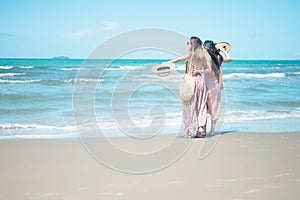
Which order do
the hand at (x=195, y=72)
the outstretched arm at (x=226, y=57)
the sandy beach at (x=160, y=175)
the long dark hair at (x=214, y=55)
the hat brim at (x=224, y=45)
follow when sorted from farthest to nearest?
the hat brim at (x=224, y=45)
the outstretched arm at (x=226, y=57)
the long dark hair at (x=214, y=55)
the hand at (x=195, y=72)
the sandy beach at (x=160, y=175)

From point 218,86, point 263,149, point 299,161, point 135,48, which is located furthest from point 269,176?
point 135,48

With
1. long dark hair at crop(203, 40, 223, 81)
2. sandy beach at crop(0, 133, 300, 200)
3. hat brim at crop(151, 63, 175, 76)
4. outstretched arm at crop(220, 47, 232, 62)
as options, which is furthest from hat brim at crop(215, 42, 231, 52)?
sandy beach at crop(0, 133, 300, 200)

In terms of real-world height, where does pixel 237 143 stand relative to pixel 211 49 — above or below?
below

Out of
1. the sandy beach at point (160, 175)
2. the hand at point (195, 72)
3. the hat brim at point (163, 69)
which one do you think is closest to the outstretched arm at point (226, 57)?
the hand at point (195, 72)

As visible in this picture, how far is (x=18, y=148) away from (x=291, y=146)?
4330 millimetres

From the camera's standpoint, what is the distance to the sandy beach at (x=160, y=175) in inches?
139

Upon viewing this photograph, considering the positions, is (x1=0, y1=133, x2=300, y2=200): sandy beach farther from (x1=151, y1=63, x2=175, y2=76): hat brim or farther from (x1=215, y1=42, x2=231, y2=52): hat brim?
(x1=215, y1=42, x2=231, y2=52): hat brim

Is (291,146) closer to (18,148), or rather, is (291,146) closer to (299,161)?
(299,161)

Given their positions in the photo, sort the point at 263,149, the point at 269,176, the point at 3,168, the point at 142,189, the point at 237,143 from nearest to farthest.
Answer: the point at 142,189, the point at 269,176, the point at 3,168, the point at 263,149, the point at 237,143

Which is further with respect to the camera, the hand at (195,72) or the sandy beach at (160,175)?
the hand at (195,72)

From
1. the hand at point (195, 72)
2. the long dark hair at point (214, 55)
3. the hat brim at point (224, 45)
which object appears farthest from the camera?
the hat brim at point (224, 45)

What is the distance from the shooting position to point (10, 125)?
7.27 meters

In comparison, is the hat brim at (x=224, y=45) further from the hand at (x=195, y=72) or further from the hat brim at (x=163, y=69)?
the hat brim at (x=163, y=69)

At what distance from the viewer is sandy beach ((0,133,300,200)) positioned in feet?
11.6
